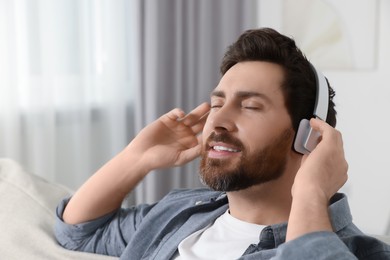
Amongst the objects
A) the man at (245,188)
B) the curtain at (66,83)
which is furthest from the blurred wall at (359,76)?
the man at (245,188)

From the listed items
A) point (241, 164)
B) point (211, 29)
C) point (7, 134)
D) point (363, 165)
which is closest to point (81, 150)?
point (7, 134)

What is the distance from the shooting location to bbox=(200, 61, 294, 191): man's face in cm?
140

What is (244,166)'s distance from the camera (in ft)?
4.58

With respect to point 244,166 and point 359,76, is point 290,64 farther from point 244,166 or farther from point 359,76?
point 359,76

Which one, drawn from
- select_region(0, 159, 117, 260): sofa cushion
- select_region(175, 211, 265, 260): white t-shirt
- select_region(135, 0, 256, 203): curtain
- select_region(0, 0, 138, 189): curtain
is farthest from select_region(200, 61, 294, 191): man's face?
select_region(135, 0, 256, 203): curtain

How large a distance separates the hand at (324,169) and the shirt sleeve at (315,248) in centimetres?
10

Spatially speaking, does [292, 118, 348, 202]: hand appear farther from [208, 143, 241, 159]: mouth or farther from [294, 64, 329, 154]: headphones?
[208, 143, 241, 159]: mouth

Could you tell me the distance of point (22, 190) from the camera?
5.60 feet

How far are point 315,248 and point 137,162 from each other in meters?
0.71

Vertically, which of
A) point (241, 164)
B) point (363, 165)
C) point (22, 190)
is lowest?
point (363, 165)

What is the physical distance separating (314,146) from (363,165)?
190 cm

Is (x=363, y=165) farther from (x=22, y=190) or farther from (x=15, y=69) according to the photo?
(x=22, y=190)

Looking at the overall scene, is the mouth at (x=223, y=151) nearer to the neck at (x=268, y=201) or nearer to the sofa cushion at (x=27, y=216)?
the neck at (x=268, y=201)

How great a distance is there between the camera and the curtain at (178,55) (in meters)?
3.30
